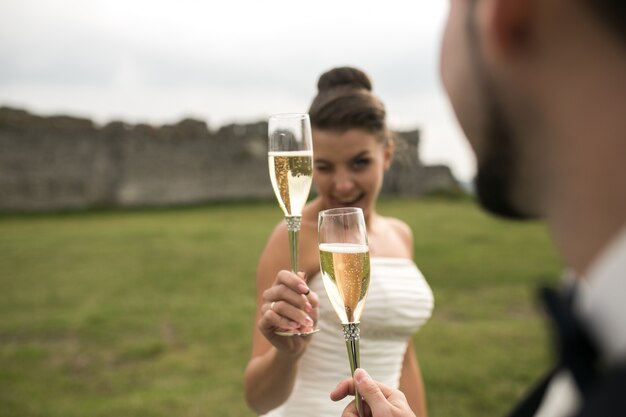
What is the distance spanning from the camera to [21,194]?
68.5 feet

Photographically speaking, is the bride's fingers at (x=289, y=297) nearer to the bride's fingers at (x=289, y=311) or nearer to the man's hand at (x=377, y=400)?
the bride's fingers at (x=289, y=311)

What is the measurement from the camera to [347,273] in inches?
62.4

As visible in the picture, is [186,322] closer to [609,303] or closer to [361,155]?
[361,155]

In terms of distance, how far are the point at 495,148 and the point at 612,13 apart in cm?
23

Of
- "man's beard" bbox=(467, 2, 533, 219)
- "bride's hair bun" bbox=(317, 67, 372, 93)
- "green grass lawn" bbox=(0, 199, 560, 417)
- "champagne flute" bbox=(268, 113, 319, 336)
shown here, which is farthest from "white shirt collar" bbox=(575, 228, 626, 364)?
"bride's hair bun" bbox=(317, 67, 372, 93)

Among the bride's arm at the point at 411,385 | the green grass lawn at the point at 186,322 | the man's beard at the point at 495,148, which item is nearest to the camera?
the man's beard at the point at 495,148

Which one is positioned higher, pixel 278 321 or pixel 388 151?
pixel 388 151

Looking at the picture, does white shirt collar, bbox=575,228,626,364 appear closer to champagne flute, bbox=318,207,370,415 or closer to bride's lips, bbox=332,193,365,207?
champagne flute, bbox=318,207,370,415

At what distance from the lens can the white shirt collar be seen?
653 mm

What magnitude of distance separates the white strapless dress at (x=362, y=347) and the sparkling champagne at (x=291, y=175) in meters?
0.66

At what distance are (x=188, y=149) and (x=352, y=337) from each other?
2298 centimetres

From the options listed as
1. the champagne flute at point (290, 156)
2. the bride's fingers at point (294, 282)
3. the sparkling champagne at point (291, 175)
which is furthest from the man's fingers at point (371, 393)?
the sparkling champagne at point (291, 175)

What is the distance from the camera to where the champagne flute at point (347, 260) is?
62.2 inches

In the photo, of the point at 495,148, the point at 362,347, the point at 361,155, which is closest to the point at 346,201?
the point at 361,155
